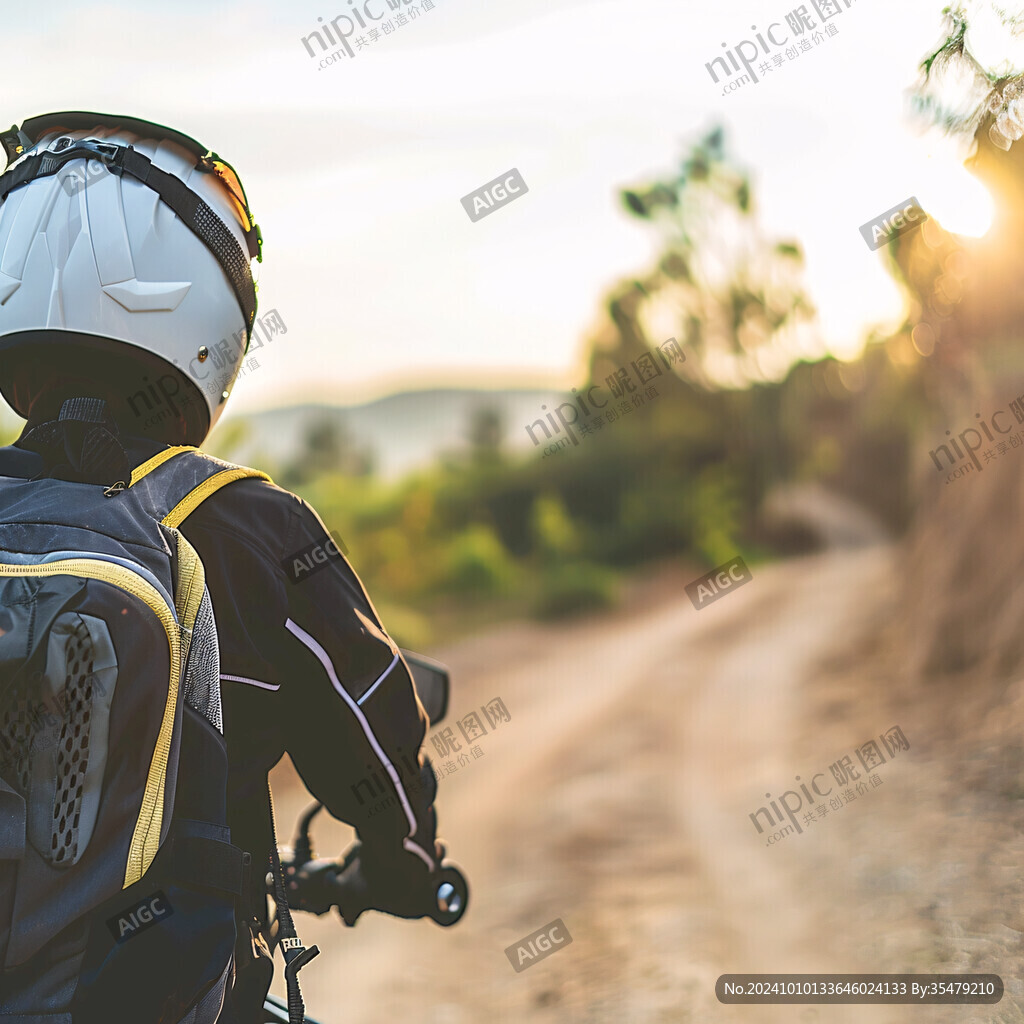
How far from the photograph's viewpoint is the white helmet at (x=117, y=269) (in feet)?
5.77

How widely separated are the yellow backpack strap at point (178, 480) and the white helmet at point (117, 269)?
5.9 inches

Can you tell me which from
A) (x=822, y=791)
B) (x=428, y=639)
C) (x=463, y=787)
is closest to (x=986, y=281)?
(x=822, y=791)

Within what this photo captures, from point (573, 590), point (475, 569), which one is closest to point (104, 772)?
point (475, 569)

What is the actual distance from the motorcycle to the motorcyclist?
0.67 ft

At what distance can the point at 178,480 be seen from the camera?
1690mm

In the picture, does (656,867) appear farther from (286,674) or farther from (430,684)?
(286,674)

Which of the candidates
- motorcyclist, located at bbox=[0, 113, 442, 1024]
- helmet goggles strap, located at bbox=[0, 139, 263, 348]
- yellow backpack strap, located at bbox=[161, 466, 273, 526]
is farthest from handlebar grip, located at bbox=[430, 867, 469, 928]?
helmet goggles strap, located at bbox=[0, 139, 263, 348]

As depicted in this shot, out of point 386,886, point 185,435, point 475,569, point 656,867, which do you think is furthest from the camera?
point 475,569

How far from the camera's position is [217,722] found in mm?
1602

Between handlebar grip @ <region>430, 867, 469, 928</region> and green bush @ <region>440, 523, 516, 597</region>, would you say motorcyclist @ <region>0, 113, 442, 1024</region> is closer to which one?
handlebar grip @ <region>430, 867, 469, 928</region>

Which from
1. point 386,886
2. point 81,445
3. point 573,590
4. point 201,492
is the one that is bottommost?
point 573,590

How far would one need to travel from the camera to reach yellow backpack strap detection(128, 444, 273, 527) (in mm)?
1641

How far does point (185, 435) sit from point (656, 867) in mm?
4798

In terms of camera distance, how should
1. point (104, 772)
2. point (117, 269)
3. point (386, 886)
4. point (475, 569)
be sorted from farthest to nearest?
point (475, 569) < point (386, 886) < point (117, 269) < point (104, 772)
